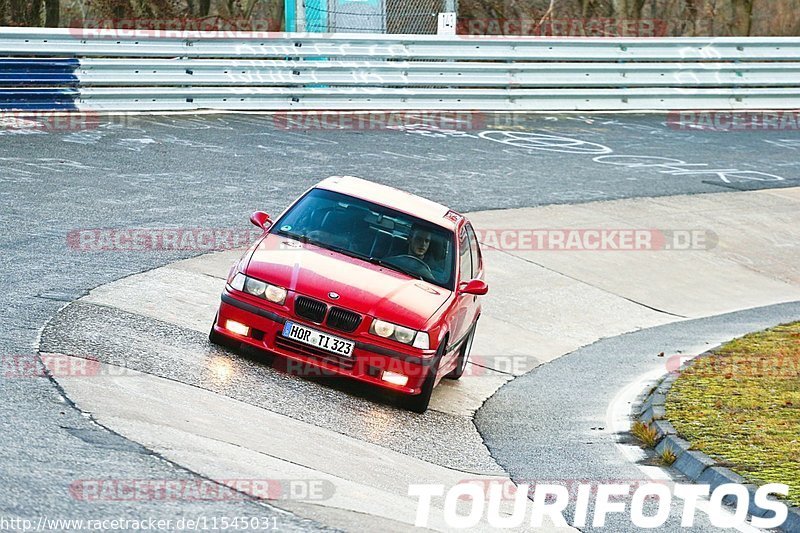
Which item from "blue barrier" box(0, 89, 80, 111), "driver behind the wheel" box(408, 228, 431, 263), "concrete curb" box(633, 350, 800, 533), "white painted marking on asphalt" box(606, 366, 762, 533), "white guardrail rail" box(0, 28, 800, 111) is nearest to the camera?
"concrete curb" box(633, 350, 800, 533)

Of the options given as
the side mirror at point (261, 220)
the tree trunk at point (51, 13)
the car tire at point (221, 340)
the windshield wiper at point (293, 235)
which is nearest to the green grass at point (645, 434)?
the windshield wiper at point (293, 235)

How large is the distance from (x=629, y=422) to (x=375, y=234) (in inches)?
101

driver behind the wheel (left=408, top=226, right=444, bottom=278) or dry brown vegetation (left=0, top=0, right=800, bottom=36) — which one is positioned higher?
dry brown vegetation (left=0, top=0, right=800, bottom=36)

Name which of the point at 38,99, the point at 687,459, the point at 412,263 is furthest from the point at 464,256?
the point at 38,99

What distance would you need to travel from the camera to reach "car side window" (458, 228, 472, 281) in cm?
1041

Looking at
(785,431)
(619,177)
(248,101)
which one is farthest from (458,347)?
(248,101)

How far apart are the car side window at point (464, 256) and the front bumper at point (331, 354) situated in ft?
3.99

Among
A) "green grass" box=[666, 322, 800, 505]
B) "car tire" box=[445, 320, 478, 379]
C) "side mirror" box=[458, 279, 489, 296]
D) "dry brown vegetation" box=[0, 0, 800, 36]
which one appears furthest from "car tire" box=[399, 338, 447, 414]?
"dry brown vegetation" box=[0, 0, 800, 36]

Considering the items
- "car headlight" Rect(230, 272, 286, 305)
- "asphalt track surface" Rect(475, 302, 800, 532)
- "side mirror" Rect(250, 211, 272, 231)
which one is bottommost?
"asphalt track surface" Rect(475, 302, 800, 532)

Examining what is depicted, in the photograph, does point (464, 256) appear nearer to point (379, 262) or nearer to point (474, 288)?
point (474, 288)

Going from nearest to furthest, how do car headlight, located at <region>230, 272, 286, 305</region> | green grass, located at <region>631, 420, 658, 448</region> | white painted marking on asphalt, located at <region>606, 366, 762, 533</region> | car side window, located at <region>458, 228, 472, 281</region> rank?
white painted marking on asphalt, located at <region>606, 366, 762, 533</region>, green grass, located at <region>631, 420, 658, 448</region>, car headlight, located at <region>230, 272, 286, 305</region>, car side window, located at <region>458, 228, 472, 281</region>

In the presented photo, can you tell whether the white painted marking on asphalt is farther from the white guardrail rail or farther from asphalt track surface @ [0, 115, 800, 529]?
the white guardrail rail

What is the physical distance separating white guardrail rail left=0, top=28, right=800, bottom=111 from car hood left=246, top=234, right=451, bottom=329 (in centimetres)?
1099

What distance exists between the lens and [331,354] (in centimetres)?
932
